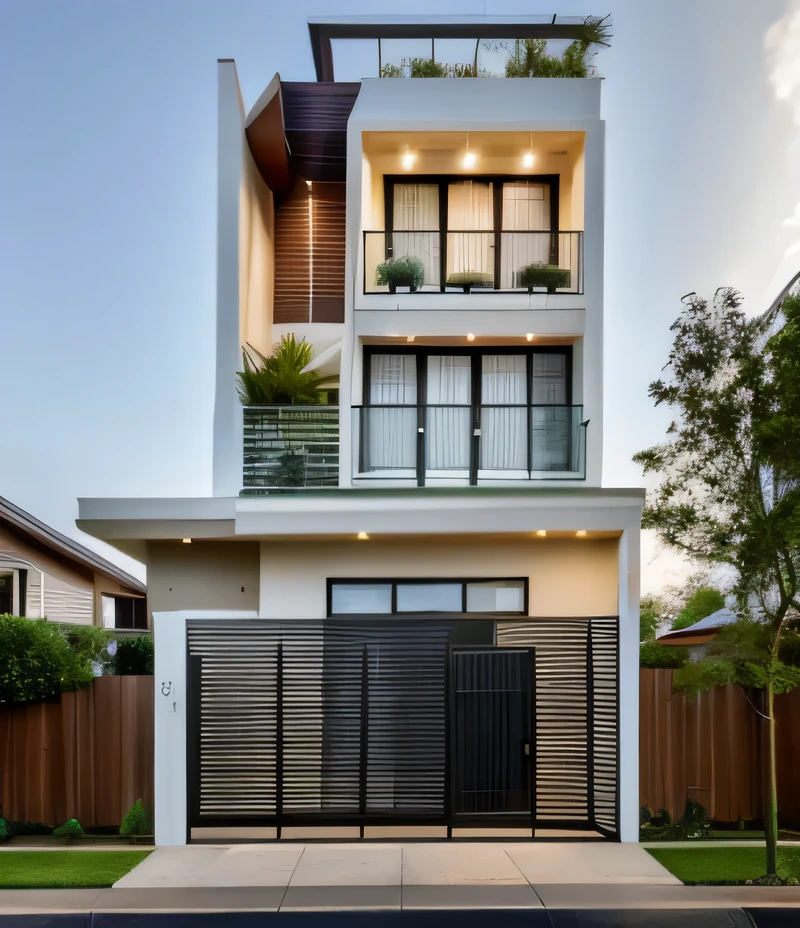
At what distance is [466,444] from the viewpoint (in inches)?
527

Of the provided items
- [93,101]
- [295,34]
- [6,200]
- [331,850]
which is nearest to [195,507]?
[331,850]

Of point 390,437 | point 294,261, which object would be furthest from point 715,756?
point 294,261

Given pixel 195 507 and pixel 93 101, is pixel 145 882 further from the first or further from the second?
pixel 93 101

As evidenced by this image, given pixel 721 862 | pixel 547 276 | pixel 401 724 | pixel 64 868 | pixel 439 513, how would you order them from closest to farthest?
pixel 64 868 → pixel 721 862 → pixel 401 724 → pixel 439 513 → pixel 547 276

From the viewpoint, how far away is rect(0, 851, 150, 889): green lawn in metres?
8.73

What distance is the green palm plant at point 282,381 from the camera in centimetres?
1311

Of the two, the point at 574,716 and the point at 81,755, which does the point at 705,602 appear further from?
the point at 81,755

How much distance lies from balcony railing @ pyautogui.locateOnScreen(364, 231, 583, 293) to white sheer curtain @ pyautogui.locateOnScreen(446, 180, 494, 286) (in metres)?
0.02

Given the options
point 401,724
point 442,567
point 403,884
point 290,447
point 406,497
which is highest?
point 290,447

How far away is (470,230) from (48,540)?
12.0 metres

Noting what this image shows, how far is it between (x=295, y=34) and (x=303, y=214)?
348 centimetres

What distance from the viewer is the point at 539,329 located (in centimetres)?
1345

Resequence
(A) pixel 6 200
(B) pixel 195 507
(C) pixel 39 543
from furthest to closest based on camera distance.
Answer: (A) pixel 6 200 → (C) pixel 39 543 → (B) pixel 195 507

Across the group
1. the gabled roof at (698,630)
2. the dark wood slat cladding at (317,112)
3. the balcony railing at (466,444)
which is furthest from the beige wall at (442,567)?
the dark wood slat cladding at (317,112)
